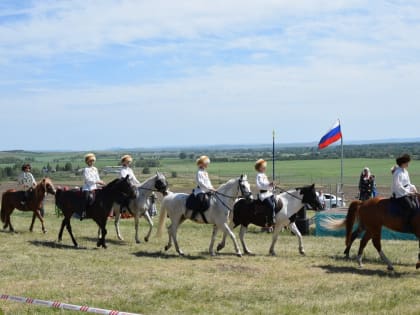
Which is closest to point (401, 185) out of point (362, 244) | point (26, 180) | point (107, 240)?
point (362, 244)

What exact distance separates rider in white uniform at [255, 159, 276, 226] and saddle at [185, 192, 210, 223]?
4.52ft

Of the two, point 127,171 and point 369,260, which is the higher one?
point 127,171

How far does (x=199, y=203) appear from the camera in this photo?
47.6ft

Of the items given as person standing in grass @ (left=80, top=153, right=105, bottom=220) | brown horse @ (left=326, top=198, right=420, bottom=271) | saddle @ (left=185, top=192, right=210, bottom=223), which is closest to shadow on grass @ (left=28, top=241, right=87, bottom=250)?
person standing in grass @ (left=80, top=153, right=105, bottom=220)

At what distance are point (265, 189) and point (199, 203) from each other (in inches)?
67.7

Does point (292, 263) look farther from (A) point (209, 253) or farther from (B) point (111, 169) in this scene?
(B) point (111, 169)

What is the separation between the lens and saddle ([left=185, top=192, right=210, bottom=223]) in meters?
14.5

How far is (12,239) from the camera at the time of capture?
17094mm

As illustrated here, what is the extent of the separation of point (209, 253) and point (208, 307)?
5500 mm

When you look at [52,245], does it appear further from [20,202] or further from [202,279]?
[202,279]

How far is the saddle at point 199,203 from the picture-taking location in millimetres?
14508

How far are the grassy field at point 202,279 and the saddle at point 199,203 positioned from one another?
1.13 m

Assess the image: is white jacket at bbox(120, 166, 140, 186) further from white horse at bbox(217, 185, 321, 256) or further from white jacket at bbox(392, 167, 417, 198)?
white jacket at bbox(392, 167, 417, 198)

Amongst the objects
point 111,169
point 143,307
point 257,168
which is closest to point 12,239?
point 111,169
